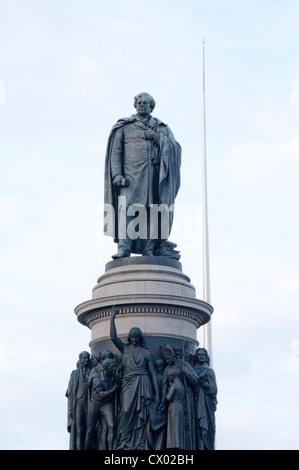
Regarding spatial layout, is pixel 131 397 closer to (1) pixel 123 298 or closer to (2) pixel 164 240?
(1) pixel 123 298

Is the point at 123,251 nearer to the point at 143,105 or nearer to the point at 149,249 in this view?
the point at 149,249

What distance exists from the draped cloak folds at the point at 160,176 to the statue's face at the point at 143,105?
0.24 metres

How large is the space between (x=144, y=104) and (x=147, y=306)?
619 centimetres

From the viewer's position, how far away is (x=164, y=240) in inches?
1092

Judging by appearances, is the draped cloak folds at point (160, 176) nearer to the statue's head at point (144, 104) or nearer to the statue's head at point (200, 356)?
the statue's head at point (144, 104)

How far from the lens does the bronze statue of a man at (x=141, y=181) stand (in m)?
27.7

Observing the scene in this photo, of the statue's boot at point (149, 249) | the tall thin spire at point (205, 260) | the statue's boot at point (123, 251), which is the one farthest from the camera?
the tall thin spire at point (205, 260)

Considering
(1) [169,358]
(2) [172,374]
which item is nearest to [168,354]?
(1) [169,358]

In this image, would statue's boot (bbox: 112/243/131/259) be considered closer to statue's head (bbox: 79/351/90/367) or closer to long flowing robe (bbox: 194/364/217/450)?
statue's head (bbox: 79/351/90/367)

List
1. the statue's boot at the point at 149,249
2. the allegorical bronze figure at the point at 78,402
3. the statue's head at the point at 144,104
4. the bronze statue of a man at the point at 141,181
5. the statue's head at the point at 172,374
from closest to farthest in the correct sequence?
the statue's head at the point at 172,374, the allegorical bronze figure at the point at 78,402, the statue's boot at the point at 149,249, the bronze statue of a man at the point at 141,181, the statue's head at the point at 144,104

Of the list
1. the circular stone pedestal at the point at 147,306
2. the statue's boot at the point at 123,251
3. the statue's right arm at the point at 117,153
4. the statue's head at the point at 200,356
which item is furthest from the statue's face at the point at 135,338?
the statue's right arm at the point at 117,153

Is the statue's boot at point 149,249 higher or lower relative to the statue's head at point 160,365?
higher

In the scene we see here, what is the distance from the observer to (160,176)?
27938mm

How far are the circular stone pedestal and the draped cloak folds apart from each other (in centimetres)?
189
